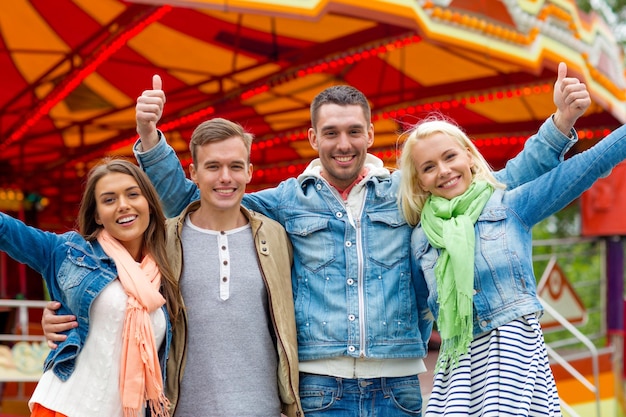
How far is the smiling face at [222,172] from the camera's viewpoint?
230 centimetres

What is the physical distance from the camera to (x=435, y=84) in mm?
7559

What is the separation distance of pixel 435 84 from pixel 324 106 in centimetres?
530

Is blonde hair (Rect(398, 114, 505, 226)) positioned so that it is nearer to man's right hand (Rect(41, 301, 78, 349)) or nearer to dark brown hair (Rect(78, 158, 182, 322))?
dark brown hair (Rect(78, 158, 182, 322))

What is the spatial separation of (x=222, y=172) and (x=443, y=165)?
2.10ft

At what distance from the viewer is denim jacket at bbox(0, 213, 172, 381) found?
212 cm

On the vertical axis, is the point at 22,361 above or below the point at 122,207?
below

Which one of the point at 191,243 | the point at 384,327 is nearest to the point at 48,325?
the point at 191,243

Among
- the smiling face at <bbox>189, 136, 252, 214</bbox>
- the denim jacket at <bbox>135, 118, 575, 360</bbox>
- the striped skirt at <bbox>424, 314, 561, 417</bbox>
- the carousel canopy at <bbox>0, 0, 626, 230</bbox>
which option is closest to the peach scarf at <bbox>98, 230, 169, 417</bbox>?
the smiling face at <bbox>189, 136, 252, 214</bbox>

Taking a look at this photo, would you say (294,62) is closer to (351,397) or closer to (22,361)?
(22,361)

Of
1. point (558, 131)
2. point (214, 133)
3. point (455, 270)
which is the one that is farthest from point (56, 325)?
point (558, 131)

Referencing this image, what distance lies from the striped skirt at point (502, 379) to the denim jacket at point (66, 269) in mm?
794

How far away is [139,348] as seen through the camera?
210cm

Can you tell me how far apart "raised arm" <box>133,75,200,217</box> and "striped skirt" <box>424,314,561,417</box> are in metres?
0.97

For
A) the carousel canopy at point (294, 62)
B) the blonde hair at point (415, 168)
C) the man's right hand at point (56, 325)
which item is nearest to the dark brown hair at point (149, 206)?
the man's right hand at point (56, 325)
